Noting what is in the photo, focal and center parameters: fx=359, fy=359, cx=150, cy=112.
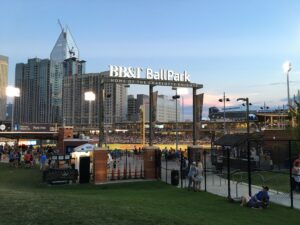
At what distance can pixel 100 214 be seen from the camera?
955cm

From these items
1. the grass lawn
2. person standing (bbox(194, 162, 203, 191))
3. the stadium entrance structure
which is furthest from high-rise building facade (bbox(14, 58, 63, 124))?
the grass lawn

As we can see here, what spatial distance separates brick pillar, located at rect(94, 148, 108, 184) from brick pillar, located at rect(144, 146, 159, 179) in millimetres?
3363

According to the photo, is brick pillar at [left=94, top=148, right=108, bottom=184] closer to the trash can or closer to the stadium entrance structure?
the stadium entrance structure

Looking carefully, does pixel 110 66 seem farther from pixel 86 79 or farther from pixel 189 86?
pixel 86 79

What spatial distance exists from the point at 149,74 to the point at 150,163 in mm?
7151

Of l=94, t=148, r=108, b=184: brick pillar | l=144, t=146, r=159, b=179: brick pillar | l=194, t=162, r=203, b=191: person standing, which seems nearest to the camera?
l=194, t=162, r=203, b=191: person standing

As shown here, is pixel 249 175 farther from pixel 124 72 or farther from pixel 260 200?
pixel 124 72

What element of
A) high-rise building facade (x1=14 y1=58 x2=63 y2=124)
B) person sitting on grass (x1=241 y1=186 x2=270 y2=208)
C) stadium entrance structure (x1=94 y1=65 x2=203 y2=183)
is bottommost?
person sitting on grass (x1=241 y1=186 x2=270 y2=208)

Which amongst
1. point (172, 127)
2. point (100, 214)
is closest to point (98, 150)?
point (100, 214)

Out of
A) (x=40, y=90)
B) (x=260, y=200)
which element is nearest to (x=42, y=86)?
(x=40, y=90)

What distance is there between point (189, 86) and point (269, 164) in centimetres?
981

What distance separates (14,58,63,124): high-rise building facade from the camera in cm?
14275

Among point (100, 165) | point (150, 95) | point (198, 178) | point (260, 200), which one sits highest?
point (150, 95)

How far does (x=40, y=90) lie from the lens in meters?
150
